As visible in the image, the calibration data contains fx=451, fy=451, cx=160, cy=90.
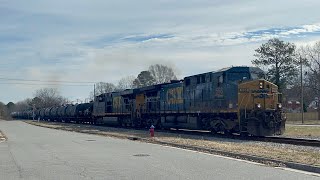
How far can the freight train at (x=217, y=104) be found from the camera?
82.0 ft

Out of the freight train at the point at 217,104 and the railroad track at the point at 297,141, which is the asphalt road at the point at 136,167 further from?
the freight train at the point at 217,104

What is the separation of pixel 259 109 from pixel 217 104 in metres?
3.18

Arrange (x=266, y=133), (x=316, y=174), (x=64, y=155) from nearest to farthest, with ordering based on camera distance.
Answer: (x=316, y=174) → (x=64, y=155) → (x=266, y=133)

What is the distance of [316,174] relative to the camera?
37.4ft

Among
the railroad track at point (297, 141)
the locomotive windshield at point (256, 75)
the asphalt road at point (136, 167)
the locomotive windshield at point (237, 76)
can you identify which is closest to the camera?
the asphalt road at point (136, 167)

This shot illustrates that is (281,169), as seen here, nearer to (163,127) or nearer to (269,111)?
(269,111)

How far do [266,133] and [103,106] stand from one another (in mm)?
30049

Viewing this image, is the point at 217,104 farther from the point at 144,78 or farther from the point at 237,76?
the point at 144,78

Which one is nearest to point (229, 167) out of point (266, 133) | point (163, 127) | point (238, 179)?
point (238, 179)

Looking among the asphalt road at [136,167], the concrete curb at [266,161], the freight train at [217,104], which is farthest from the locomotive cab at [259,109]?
the asphalt road at [136,167]

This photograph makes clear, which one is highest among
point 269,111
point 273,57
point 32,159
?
point 273,57

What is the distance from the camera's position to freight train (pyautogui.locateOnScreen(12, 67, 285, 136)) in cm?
2498

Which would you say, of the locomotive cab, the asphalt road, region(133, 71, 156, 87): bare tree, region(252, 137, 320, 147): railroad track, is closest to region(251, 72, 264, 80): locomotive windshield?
the locomotive cab

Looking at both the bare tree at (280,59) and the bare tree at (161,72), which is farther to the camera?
the bare tree at (161,72)
